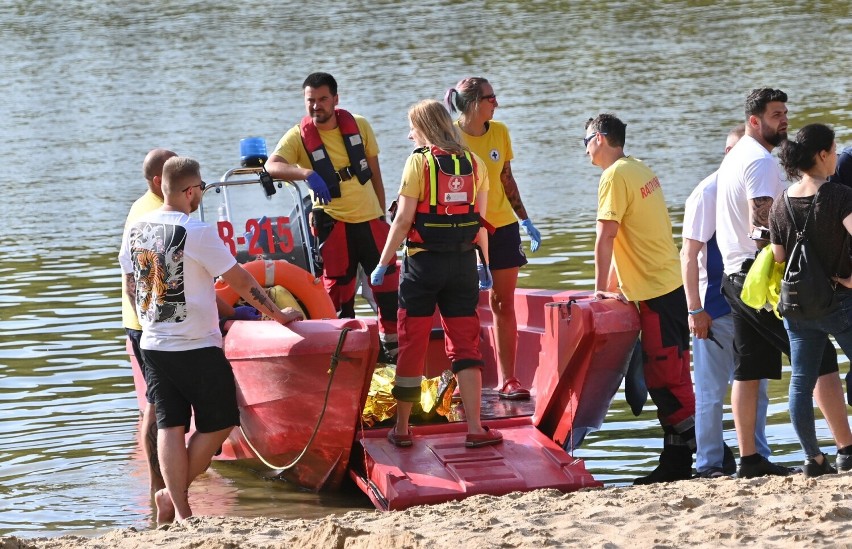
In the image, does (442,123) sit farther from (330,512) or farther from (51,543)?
(51,543)

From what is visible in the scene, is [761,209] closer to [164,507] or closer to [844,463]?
[844,463]

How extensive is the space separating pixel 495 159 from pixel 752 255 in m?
1.83

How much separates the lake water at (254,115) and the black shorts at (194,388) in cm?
89

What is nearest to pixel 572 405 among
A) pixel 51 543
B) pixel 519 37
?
pixel 51 543

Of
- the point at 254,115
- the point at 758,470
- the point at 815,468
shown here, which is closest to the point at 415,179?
the point at 758,470

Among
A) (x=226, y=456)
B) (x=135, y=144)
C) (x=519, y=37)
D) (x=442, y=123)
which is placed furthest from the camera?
(x=519, y=37)

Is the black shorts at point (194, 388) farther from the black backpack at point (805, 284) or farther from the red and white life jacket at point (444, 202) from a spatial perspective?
the black backpack at point (805, 284)

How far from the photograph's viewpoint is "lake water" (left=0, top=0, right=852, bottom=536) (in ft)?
24.8

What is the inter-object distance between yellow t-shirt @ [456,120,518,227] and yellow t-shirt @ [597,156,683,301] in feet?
3.37

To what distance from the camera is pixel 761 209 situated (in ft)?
19.4

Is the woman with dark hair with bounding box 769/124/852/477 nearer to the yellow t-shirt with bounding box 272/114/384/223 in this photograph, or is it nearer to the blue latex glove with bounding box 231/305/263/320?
the blue latex glove with bounding box 231/305/263/320

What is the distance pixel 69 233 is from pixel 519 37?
42.8 ft

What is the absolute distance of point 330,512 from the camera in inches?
261

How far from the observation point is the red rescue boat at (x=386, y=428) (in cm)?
623
